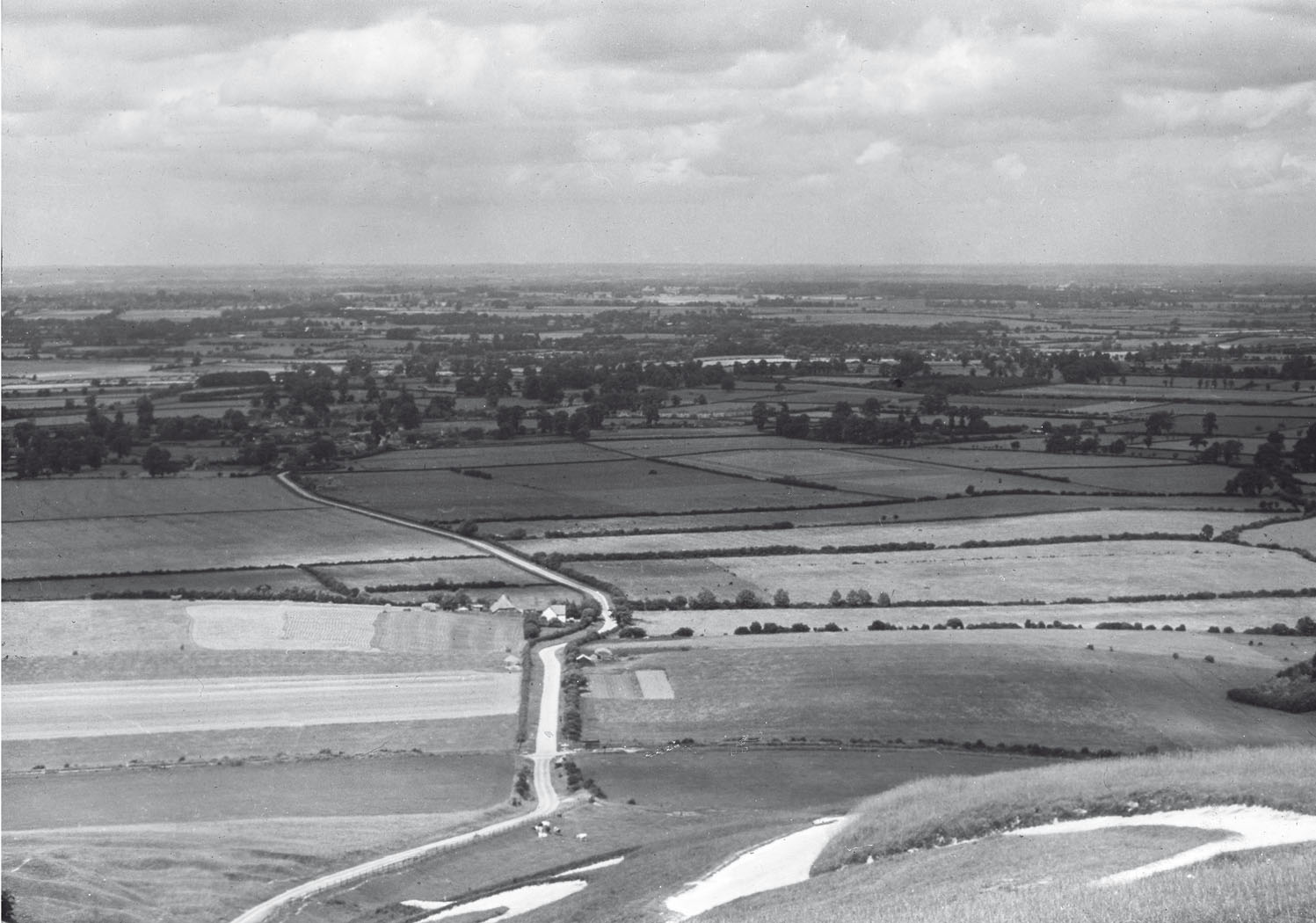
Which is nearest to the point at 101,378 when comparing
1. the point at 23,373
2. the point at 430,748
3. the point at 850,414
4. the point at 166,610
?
the point at 23,373

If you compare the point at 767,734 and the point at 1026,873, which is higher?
the point at 1026,873

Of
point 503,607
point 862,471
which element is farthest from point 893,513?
point 503,607

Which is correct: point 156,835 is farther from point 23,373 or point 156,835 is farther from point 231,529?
point 23,373

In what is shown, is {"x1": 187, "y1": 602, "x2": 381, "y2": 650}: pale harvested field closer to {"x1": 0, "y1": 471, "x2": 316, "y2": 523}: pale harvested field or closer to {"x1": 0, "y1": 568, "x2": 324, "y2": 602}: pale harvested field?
{"x1": 0, "y1": 568, "x2": 324, "y2": 602}: pale harvested field

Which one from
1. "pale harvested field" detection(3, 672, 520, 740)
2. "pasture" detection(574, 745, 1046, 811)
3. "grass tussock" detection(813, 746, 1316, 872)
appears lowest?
"pasture" detection(574, 745, 1046, 811)

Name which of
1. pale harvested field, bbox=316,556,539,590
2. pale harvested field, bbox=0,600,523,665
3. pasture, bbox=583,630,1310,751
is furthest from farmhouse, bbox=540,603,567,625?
pale harvested field, bbox=316,556,539,590

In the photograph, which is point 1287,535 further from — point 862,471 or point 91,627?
point 91,627
